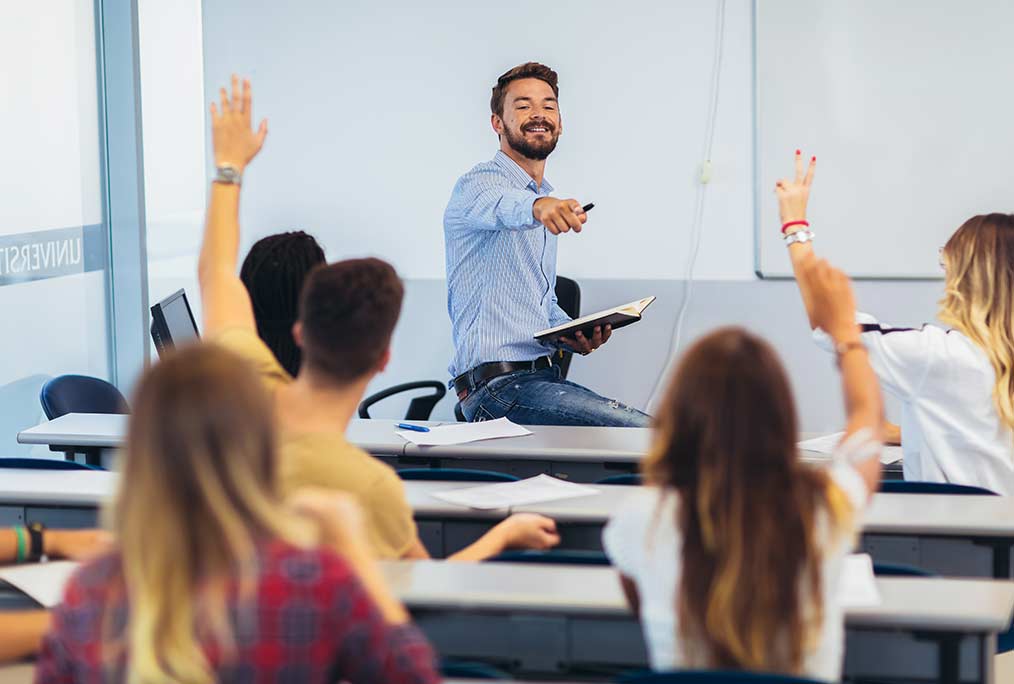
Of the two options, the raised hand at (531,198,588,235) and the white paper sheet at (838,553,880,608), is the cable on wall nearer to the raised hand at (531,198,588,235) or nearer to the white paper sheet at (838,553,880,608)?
the raised hand at (531,198,588,235)

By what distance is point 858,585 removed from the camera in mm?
2068

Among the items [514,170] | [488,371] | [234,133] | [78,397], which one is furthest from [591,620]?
[78,397]

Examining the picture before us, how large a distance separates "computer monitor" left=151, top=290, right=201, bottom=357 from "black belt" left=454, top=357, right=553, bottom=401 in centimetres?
86

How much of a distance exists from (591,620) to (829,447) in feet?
4.72

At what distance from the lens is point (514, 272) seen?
13.4 ft

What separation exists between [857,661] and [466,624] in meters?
0.69

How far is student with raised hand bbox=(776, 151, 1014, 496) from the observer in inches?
115

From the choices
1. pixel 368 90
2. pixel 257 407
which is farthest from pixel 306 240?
pixel 368 90

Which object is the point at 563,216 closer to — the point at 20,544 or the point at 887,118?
the point at 20,544

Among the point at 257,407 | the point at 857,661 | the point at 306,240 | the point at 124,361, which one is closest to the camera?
the point at 257,407

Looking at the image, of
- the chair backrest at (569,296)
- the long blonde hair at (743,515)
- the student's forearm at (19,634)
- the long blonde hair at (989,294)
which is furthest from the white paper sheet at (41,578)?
the chair backrest at (569,296)

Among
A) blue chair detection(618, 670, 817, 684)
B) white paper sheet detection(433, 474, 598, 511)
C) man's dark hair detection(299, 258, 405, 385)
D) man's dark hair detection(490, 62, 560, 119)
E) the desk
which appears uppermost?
man's dark hair detection(490, 62, 560, 119)

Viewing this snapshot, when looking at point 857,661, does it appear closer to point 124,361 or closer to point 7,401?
point 7,401

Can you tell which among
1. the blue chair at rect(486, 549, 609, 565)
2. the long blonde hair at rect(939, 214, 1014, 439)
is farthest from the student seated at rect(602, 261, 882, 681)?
the long blonde hair at rect(939, 214, 1014, 439)
